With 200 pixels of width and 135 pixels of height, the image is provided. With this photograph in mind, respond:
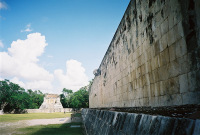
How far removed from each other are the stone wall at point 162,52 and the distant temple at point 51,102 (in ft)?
180

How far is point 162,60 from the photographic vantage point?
3.43 m

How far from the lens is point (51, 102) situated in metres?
58.3

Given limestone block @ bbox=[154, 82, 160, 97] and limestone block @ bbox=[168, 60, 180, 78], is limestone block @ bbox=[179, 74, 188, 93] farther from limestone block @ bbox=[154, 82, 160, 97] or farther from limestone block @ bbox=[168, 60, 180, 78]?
limestone block @ bbox=[154, 82, 160, 97]

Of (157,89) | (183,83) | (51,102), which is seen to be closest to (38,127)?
(157,89)

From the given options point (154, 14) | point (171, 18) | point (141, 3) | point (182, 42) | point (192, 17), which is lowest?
point (182, 42)

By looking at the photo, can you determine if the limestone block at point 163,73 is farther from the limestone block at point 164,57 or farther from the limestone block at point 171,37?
the limestone block at point 171,37

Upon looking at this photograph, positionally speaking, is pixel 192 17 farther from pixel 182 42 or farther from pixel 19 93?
pixel 19 93

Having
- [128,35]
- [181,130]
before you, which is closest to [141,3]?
[128,35]

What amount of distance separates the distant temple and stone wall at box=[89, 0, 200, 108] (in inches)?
2161

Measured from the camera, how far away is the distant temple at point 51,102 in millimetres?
56062

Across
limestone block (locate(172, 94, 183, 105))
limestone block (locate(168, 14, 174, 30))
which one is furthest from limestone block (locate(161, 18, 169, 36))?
limestone block (locate(172, 94, 183, 105))

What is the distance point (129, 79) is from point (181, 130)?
4998 millimetres

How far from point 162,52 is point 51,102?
60298mm

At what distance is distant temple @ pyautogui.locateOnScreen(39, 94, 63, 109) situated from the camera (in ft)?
184
